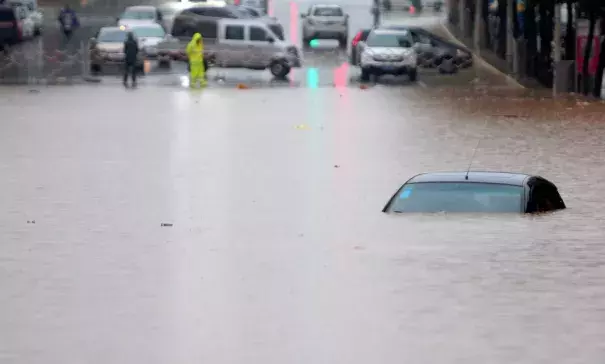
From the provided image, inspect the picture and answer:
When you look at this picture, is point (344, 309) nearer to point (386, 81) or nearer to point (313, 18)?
point (386, 81)

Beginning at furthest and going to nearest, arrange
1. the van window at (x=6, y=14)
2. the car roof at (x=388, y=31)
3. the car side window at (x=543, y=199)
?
the van window at (x=6, y=14) < the car roof at (x=388, y=31) < the car side window at (x=543, y=199)

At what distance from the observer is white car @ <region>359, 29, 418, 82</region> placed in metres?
48.3

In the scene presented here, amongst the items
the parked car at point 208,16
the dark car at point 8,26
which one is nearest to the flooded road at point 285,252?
the parked car at point 208,16

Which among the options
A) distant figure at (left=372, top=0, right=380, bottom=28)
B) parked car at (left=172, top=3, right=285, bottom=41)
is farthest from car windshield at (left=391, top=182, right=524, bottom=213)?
distant figure at (left=372, top=0, right=380, bottom=28)

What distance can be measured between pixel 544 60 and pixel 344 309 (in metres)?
37.3

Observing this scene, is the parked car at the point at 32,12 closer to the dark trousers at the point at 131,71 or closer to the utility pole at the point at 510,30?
the dark trousers at the point at 131,71

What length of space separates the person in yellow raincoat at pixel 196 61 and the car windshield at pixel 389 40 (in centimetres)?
568

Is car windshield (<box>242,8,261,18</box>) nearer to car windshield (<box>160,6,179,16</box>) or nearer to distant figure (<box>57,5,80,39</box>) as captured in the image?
distant figure (<box>57,5,80,39</box>)

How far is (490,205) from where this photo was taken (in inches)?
603

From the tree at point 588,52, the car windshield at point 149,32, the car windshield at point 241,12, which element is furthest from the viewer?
the car windshield at point 241,12

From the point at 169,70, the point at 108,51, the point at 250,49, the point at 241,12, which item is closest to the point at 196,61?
the point at 250,49

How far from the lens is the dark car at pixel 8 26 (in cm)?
6012

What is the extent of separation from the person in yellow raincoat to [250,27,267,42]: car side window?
4.51 metres

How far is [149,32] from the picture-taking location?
5481 cm
